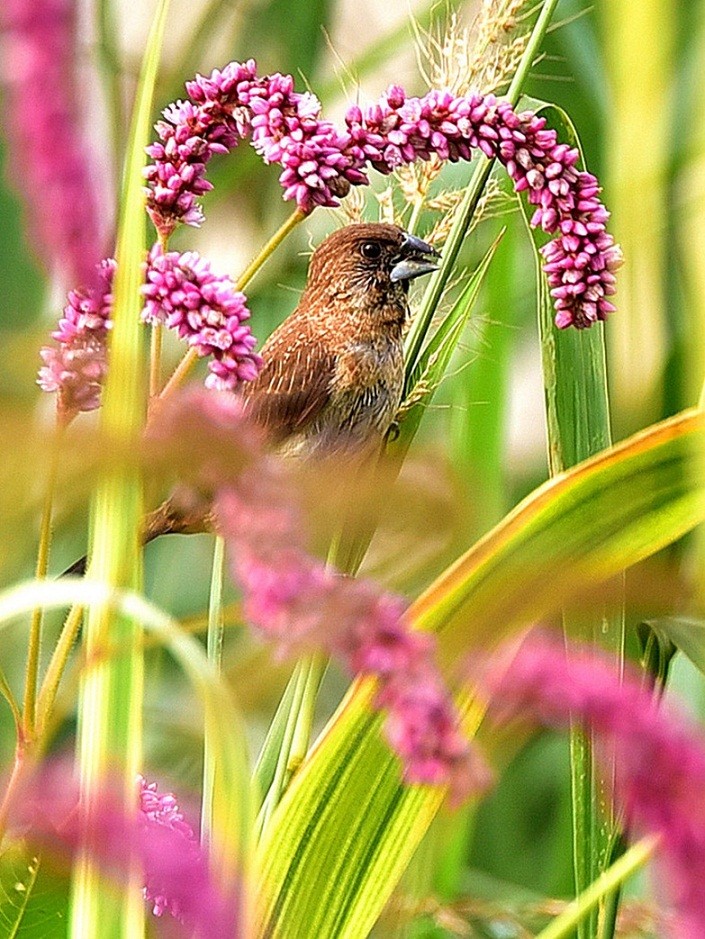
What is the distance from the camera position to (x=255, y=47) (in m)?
1.76

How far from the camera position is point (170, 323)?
0.57 metres

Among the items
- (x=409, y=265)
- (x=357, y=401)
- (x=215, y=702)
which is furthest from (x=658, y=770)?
(x=409, y=265)

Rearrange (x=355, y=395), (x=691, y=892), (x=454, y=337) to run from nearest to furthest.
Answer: (x=691, y=892), (x=454, y=337), (x=355, y=395)

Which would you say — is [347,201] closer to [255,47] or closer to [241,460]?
[241,460]

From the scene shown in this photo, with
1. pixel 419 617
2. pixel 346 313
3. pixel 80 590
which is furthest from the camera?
pixel 346 313

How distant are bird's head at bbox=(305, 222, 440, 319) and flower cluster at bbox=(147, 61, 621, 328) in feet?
2.38

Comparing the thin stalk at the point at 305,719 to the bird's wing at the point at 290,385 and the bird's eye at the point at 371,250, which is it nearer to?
the bird's wing at the point at 290,385

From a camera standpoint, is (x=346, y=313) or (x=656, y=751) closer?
(x=656, y=751)

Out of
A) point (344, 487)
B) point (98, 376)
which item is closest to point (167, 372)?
point (98, 376)

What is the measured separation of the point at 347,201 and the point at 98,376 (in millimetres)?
404

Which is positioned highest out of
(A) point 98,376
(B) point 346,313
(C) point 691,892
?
(B) point 346,313

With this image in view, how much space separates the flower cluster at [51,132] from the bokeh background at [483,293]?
3 cm

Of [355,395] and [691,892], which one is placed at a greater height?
[355,395]

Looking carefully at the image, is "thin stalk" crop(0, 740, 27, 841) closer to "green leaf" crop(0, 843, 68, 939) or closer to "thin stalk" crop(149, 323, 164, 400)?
"green leaf" crop(0, 843, 68, 939)
